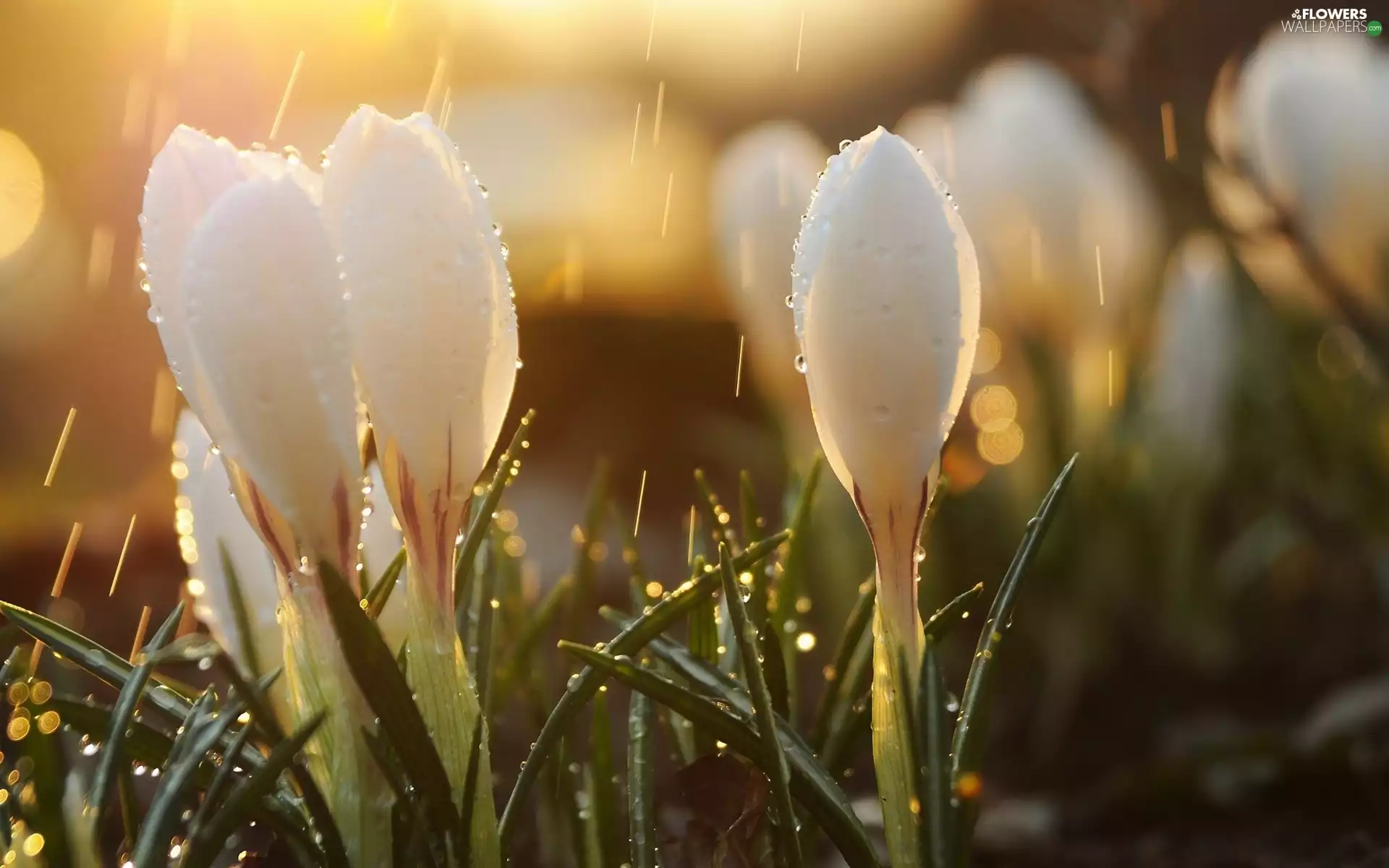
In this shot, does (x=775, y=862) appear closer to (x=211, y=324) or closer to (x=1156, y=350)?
(x=211, y=324)

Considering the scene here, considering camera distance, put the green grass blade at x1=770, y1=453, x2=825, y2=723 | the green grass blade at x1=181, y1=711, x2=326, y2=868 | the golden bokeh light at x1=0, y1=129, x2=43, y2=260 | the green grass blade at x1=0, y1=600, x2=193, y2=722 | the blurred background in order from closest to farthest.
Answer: the green grass blade at x1=181, y1=711, x2=326, y2=868
the green grass blade at x1=0, y1=600, x2=193, y2=722
the green grass blade at x1=770, y1=453, x2=825, y2=723
the blurred background
the golden bokeh light at x1=0, y1=129, x2=43, y2=260

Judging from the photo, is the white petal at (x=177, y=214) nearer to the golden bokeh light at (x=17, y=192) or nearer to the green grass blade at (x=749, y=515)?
the green grass blade at (x=749, y=515)

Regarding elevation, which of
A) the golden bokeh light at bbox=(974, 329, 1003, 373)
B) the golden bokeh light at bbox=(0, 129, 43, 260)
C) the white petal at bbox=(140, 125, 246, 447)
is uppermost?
the golden bokeh light at bbox=(0, 129, 43, 260)

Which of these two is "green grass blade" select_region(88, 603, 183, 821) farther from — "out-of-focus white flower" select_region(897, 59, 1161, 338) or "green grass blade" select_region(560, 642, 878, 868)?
"out-of-focus white flower" select_region(897, 59, 1161, 338)

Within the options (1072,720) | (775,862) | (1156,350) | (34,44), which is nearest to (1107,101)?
(1156,350)

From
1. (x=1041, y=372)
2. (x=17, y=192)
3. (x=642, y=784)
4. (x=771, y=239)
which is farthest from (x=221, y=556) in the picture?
(x=17, y=192)

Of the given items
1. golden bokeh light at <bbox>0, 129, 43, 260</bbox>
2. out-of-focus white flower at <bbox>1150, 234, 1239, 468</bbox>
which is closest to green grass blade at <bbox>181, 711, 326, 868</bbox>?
out-of-focus white flower at <bbox>1150, 234, 1239, 468</bbox>

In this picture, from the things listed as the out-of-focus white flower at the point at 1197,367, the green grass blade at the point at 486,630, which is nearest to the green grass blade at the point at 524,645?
the green grass blade at the point at 486,630
